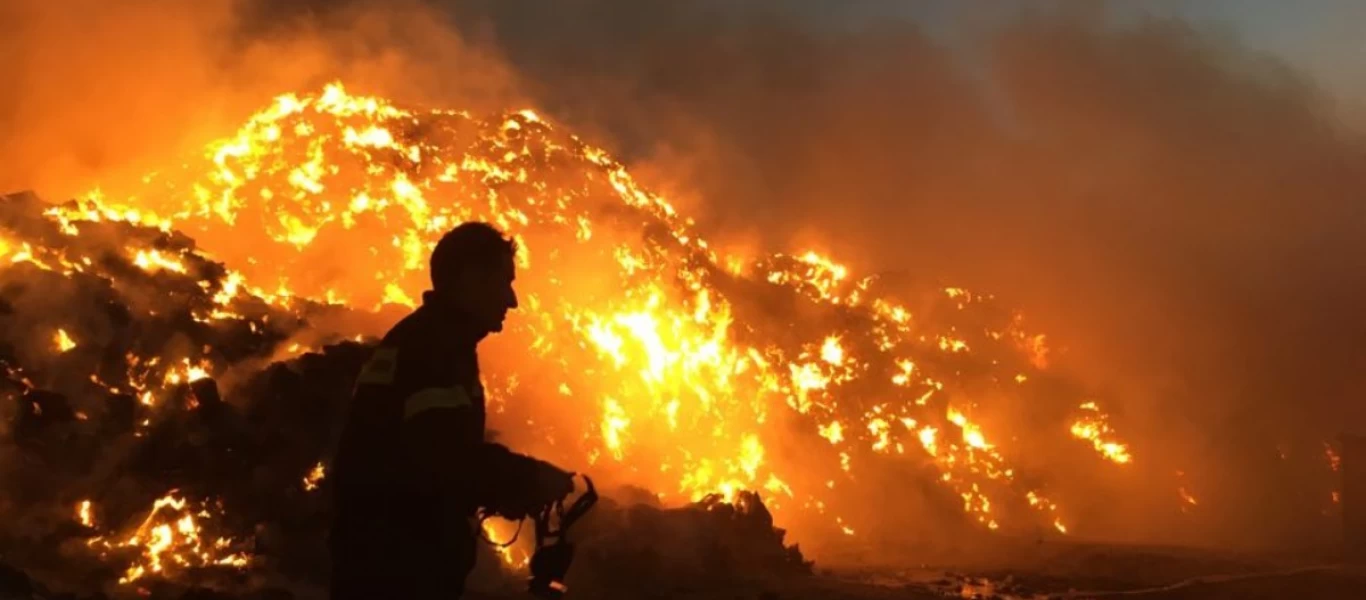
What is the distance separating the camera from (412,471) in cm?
300

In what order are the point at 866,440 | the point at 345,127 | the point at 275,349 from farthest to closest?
the point at 866,440 → the point at 345,127 → the point at 275,349

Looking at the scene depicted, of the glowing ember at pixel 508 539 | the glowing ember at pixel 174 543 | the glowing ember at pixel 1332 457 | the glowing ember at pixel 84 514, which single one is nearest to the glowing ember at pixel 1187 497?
the glowing ember at pixel 1332 457

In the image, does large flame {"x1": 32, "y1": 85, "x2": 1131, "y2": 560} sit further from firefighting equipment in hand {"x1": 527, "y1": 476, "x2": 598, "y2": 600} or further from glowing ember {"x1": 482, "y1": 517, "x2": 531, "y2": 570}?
firefighting equipment in hand {"x1": 527, "y1": 476, "x2": 598, "y2": 600}

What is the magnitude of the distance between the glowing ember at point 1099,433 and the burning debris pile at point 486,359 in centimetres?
6

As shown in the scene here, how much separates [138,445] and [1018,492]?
18.4 m

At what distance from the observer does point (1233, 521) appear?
27688 millimetres

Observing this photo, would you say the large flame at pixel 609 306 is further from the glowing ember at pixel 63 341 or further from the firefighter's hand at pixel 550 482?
the firefighter's hand at pixel 550 482

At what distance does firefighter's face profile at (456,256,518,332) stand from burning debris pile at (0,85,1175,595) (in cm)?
1049

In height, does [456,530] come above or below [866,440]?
below

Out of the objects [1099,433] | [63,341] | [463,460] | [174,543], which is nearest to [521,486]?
[463,460]

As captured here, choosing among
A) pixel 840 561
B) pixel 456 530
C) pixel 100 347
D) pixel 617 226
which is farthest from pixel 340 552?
pixel 617 226

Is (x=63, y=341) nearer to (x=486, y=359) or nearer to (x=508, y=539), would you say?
(x=508, y=539)

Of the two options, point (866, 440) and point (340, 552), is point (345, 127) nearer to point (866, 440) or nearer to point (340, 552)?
point (866, 440)

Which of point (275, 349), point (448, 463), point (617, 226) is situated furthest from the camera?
point (617, 226)
